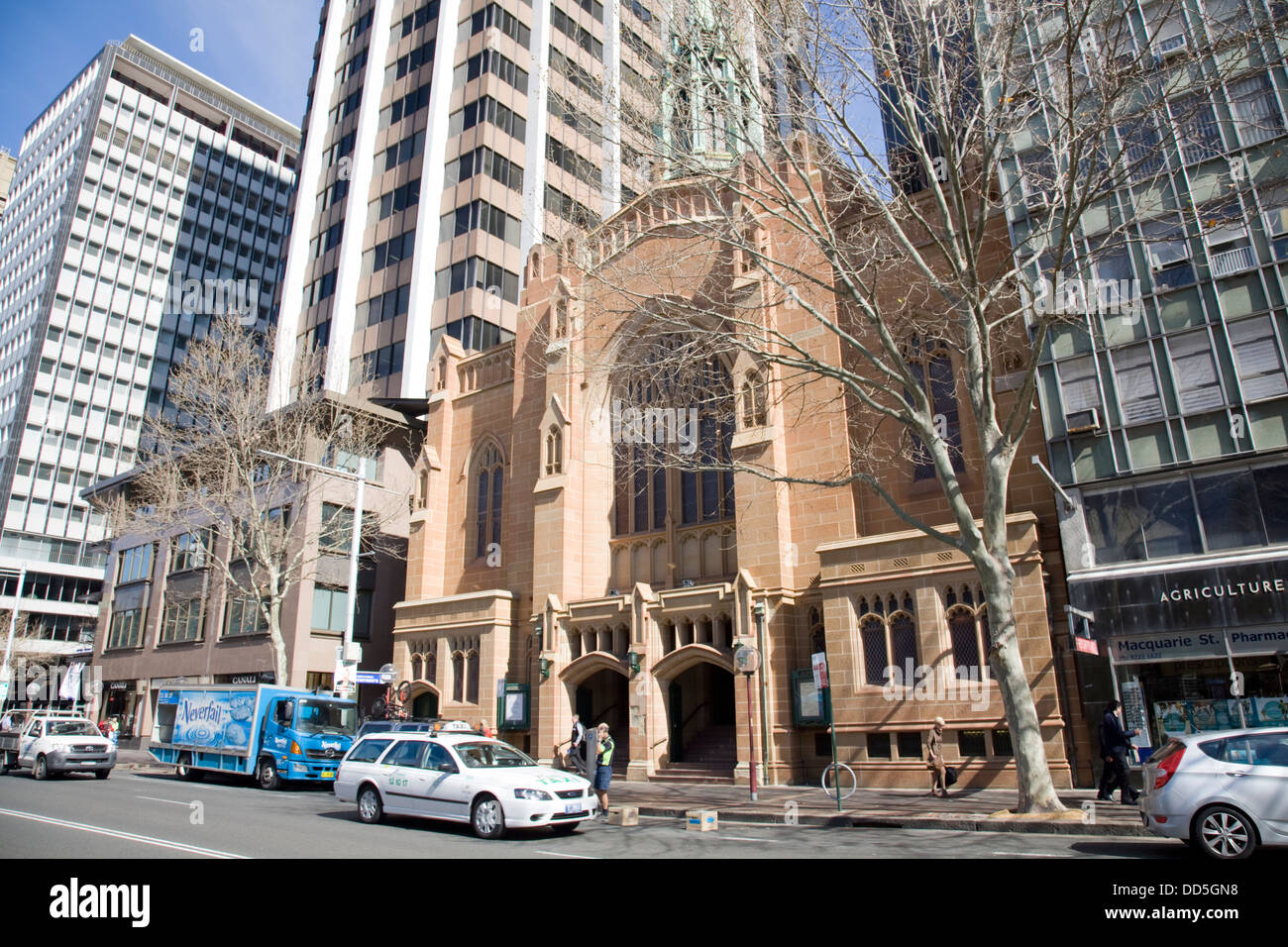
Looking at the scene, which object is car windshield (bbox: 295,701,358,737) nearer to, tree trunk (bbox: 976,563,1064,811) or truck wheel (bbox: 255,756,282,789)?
truck wheel (bbox: 255,756,282,789)

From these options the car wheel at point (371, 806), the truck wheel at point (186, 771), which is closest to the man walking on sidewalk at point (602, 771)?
the car wheel at point (371, 806)

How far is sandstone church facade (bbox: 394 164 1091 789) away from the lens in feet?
57.8

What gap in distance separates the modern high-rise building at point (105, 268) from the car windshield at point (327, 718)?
53069mm

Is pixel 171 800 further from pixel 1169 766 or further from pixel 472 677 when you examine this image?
pixel 1169 766

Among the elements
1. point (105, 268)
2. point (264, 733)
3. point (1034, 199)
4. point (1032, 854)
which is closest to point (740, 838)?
point (1032, 854)

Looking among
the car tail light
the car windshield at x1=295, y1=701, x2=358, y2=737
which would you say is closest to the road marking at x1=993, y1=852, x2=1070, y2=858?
the car tail light

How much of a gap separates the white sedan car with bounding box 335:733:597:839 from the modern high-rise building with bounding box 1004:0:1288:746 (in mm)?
11076

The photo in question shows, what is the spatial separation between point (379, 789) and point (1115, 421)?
16.1 m

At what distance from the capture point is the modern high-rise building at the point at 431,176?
41.4m

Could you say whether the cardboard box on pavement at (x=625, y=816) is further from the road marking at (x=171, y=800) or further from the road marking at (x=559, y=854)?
the road marking at (x=171, y=800)

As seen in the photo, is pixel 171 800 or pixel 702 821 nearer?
pixel 702 821

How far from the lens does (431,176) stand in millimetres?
43656

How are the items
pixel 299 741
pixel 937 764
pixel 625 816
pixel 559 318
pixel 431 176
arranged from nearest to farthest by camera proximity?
pixel 625 816, pixel 937 764, pixel 299 741, pixel 559 318, pixel 431 176
